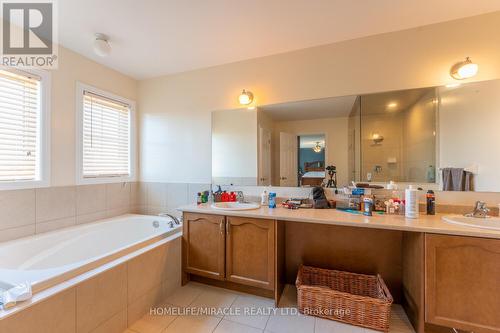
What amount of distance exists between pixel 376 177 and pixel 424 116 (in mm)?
642

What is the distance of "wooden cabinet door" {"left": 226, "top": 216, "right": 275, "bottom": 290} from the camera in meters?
1.73

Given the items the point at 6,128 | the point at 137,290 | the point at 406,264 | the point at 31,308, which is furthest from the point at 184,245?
the point at 406,264

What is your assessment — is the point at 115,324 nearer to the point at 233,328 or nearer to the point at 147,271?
the point at 147,271

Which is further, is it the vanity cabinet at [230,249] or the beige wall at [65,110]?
the beige wall at [65,110]

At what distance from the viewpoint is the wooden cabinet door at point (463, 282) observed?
1247 millimetres

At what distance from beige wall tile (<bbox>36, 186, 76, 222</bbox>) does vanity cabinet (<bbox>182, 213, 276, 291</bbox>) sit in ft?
4.08

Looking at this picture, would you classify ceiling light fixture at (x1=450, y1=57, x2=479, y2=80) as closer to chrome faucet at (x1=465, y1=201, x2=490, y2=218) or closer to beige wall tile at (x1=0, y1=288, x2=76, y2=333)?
chrome faucet at (x1=465, y1=201, x2=490, y2=218)

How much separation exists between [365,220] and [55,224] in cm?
277

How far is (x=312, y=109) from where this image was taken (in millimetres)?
2113

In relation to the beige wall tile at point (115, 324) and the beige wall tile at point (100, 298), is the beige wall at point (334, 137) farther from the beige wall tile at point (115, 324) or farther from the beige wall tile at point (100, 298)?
the beige wall tile at point (115, 324)

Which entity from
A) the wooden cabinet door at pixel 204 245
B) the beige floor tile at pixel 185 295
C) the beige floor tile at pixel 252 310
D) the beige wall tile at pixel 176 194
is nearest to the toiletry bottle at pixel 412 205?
the beige floor tile at pixel 252 310

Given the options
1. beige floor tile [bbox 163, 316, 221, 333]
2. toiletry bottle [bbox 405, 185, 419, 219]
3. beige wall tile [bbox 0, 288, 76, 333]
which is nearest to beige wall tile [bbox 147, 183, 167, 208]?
beige floor tile [bbox 163, 316, 221, 333]

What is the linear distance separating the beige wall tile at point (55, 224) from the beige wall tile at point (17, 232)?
0.16 feet

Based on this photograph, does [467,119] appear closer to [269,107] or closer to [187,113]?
[269,107]
